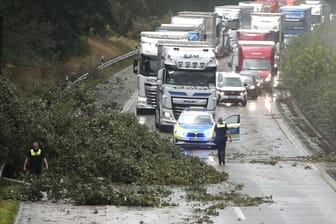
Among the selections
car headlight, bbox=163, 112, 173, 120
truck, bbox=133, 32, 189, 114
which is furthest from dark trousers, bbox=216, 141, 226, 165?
truck, bbox=133, 32, 189, 114

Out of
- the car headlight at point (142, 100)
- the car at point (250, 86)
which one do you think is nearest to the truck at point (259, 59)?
the car at point (250, 86)

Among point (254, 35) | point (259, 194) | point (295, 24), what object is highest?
point (259, 194)

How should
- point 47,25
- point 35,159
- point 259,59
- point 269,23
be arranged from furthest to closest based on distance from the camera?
point 269,23, point 259,59, point 47,25, point 35,159

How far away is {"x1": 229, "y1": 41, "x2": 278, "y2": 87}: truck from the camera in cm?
6253

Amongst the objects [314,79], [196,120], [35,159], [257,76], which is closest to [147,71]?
[196,120]

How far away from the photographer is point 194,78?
42.4 meters

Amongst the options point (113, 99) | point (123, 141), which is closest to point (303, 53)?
point (113, 99)

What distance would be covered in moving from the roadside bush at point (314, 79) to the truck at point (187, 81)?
17.3ft

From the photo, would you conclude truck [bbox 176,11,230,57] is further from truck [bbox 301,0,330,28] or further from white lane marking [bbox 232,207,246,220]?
white lane marking [bbox 232,207,246,220]

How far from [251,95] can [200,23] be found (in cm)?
1051

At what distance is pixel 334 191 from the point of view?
29094 millimetres

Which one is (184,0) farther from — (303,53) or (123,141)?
(123,141)

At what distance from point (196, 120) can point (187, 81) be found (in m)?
3.20

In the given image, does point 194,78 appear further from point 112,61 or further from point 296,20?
point 296,20
